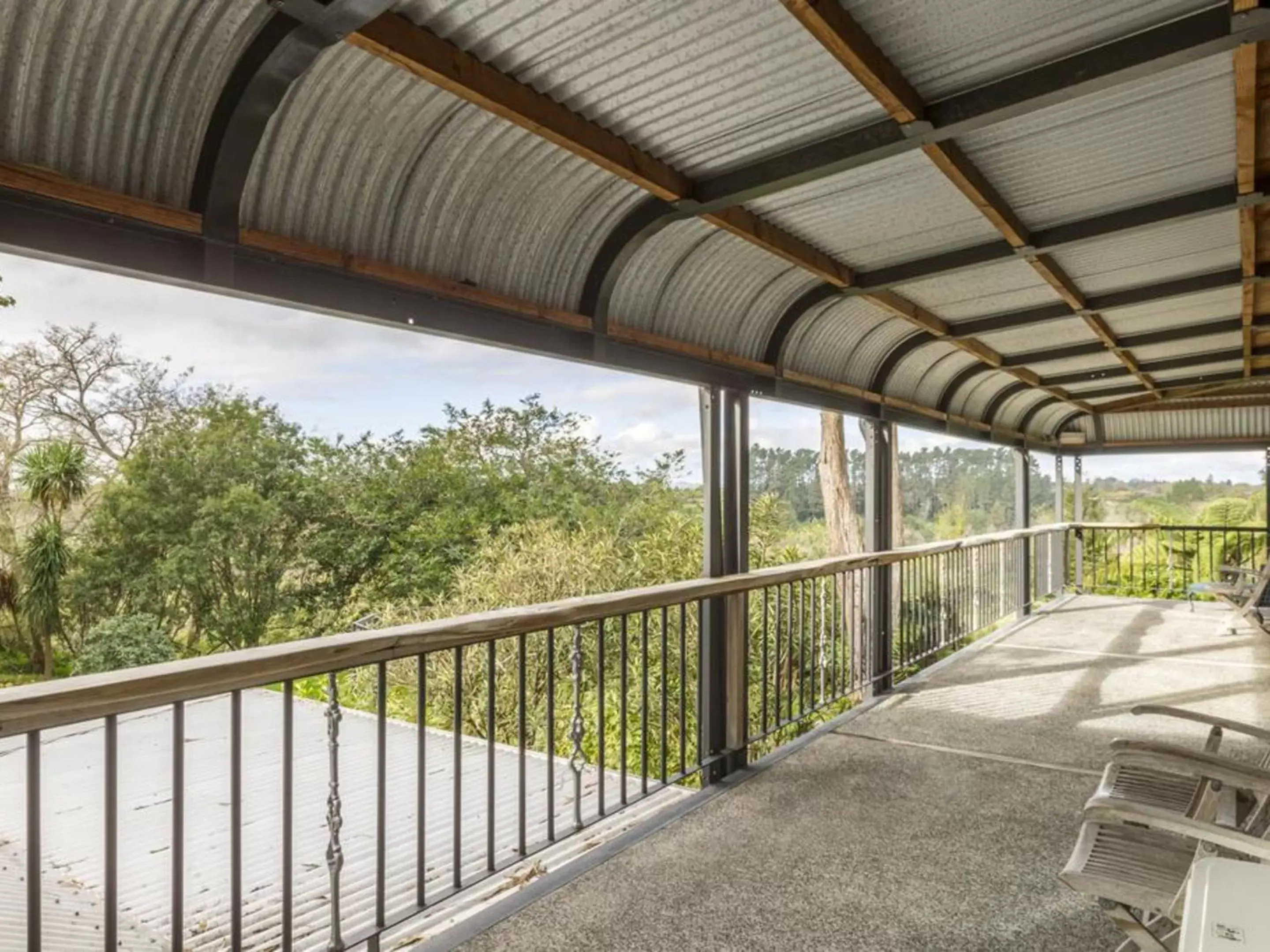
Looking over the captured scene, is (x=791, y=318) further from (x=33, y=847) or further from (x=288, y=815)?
(x=33, y=847)

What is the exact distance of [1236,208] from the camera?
3154 mm

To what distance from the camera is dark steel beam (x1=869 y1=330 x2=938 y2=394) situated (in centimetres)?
544

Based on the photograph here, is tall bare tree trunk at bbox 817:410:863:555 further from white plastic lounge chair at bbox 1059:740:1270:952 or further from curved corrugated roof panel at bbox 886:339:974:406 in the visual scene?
white plastic lounge chair at bbox 1059:740:1270:952

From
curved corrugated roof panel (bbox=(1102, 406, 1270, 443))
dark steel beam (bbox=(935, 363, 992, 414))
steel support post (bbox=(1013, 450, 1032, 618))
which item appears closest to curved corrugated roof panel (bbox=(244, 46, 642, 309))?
dark steel beam (bbox=(935, 363, 992, 414))

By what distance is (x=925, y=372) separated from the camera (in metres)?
6.29

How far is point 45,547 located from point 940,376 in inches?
501

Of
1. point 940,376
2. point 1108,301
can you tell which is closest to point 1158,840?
point 1108,301

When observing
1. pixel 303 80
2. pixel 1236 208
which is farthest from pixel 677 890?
pixel 1236 208

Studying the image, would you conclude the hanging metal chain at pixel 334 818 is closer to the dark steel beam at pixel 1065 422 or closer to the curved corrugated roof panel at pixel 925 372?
the curved corrugated roof panel at pixel 925 372

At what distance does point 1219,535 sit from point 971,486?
7.23 meters

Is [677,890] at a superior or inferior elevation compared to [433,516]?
inferior

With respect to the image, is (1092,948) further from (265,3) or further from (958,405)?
(958,405)

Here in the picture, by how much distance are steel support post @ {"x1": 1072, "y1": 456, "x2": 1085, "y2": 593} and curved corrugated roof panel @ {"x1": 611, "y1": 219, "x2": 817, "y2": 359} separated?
7.51 metres

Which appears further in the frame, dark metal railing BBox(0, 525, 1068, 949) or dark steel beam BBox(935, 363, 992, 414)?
dark steel beam BBox(935, 363, 992, 414)
